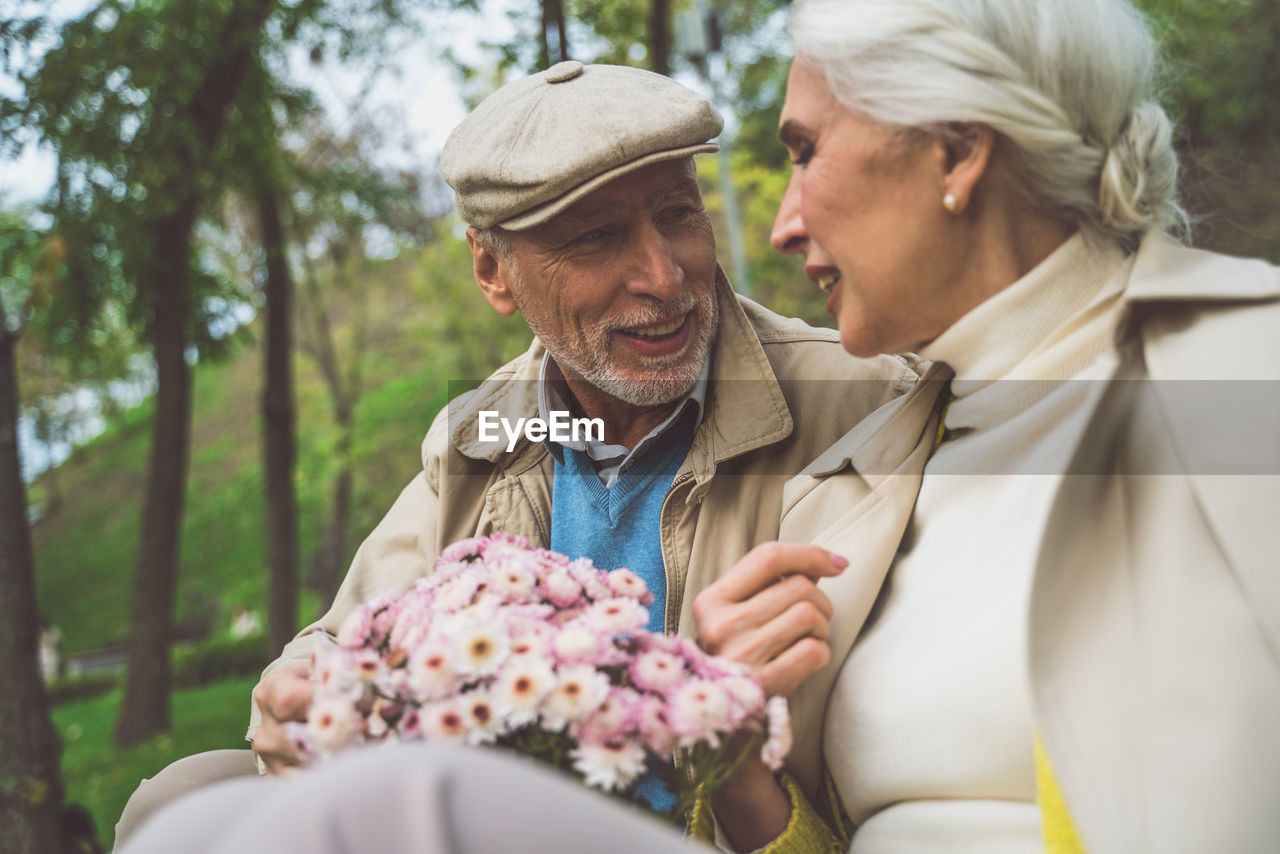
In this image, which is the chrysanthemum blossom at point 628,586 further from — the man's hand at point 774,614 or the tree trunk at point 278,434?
the tree trunk at point 278,434

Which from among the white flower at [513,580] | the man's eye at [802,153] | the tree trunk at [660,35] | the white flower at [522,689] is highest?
the tree trunk at [660,35]

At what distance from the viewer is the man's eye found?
2279mm

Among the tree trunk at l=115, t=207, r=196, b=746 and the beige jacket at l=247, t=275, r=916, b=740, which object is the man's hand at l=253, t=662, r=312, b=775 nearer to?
the beige jacket at l=247, t=275, r=916, b=740

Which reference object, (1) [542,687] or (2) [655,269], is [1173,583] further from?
(2) [655,269]

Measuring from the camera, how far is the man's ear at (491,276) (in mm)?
3381

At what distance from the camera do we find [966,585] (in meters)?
2.08

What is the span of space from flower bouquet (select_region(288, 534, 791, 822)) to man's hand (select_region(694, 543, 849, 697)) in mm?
135

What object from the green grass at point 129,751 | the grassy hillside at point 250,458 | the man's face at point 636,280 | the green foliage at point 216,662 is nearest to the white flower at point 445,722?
the man's face at point 636,280

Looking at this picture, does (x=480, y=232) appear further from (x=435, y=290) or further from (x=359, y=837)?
(x=435, y=290)

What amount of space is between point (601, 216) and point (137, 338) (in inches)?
351

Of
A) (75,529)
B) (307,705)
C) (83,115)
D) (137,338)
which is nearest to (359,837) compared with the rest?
(307,705)

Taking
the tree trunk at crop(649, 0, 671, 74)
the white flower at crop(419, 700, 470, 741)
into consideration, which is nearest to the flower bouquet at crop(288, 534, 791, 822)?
the white flower at crop(419, 700, 470, 741)

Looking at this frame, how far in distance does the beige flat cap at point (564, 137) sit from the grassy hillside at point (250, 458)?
8.88 meters

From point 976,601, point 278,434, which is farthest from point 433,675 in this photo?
point 278,434
